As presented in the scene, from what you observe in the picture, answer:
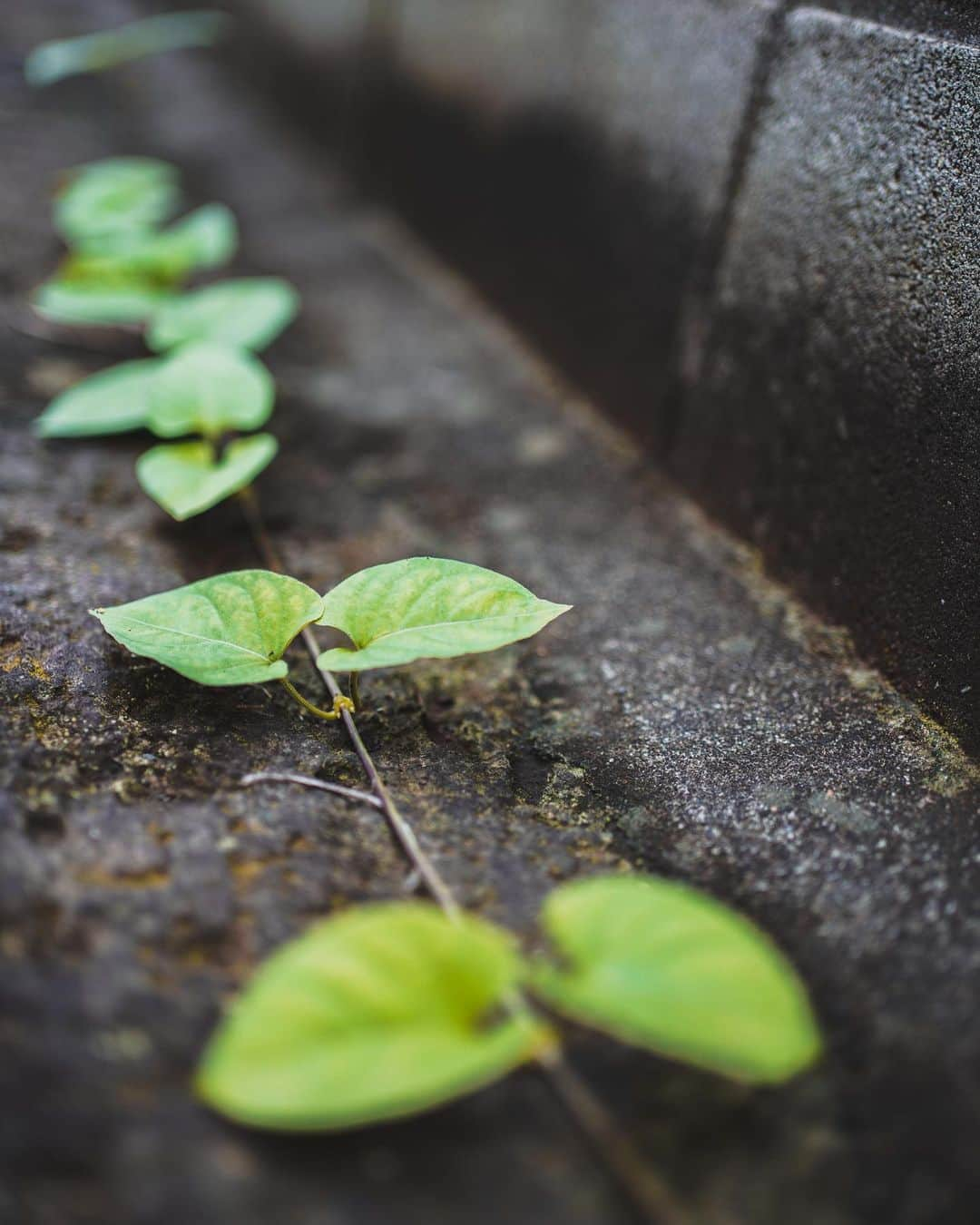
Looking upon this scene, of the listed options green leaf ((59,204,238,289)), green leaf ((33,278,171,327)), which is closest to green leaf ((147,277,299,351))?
green leaf ((33,278,171,327))

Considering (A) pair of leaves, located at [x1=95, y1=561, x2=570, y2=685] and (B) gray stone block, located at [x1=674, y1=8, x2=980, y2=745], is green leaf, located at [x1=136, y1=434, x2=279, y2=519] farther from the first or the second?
(B) gray stone block, located at [x1=674, y1=8, x2=980, y2=745]

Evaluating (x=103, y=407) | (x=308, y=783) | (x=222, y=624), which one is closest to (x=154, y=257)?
(x=103, y=407)

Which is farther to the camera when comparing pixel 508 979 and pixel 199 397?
pixel 199 397

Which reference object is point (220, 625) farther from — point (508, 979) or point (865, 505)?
point (865, 505)

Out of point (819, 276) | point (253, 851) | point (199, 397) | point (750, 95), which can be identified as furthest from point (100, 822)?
point (750, 95)

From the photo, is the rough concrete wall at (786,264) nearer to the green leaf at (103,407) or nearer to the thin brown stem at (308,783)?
the thin brown stem at (308,783)

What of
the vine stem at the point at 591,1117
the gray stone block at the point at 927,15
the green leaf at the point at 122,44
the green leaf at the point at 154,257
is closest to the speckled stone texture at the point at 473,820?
the vine stem at the point at 591,1117

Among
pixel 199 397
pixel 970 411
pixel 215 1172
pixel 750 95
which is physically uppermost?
pixel 750 95
